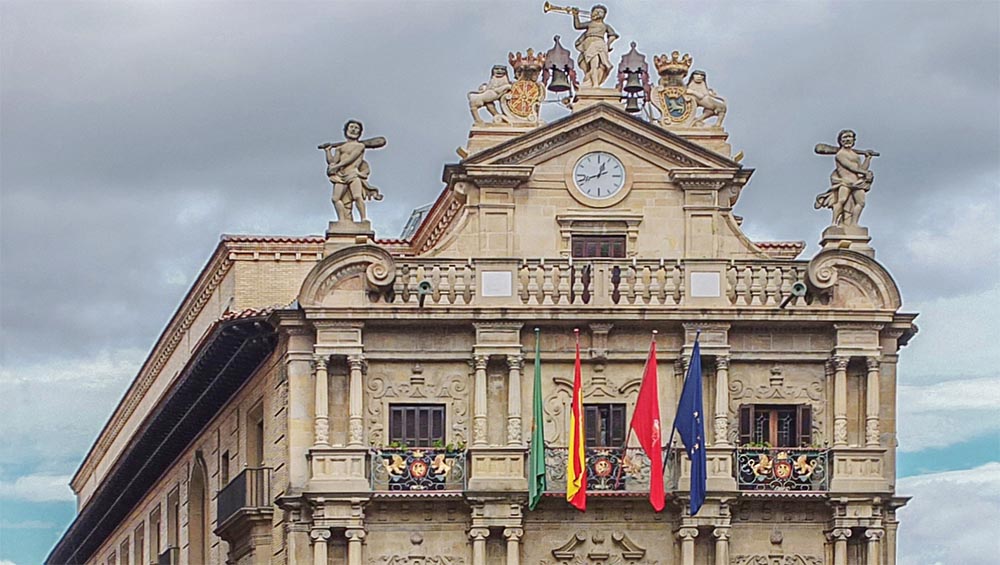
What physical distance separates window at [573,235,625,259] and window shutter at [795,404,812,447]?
520 cm

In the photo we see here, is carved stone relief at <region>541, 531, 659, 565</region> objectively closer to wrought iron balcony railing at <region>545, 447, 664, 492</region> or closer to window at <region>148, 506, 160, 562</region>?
wrought iron balcony railing at <region>545, 447, 664, 492</region>

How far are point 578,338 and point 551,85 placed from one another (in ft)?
19.1

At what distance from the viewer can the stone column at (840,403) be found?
66.5m

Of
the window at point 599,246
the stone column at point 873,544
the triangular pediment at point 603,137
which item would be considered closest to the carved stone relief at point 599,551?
the stone column at point 873,544

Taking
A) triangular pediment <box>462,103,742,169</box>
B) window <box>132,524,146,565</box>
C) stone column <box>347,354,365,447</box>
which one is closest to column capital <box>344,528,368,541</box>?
stone column <box>347,354,365,447</box>

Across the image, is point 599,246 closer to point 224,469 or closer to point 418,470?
point 418,470

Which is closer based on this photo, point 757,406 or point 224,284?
point 757,406

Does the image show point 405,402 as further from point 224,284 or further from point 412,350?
point 224,284

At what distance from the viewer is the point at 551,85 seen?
68.7 m

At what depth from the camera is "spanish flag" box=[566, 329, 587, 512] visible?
64.8 metres

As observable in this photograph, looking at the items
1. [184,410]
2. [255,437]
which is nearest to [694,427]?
[255,437]

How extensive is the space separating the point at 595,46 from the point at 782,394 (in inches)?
342

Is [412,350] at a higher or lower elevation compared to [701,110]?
lower

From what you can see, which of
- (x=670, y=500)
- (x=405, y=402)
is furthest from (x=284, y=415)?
(x=670, y=500)
